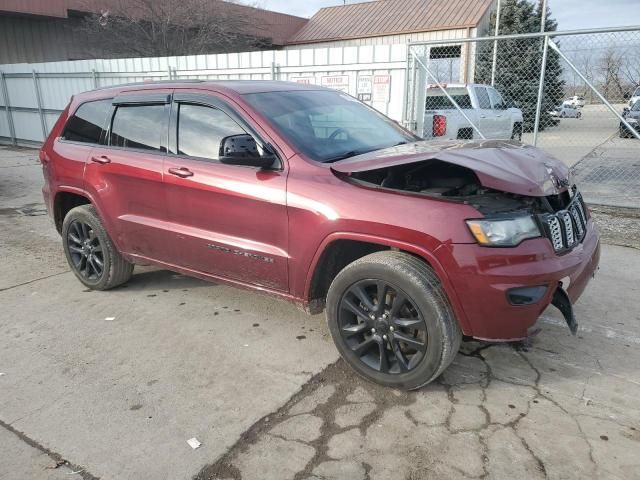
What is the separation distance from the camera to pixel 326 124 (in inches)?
145

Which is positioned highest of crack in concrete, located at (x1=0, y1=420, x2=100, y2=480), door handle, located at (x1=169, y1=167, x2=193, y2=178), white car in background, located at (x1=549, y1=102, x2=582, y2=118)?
door handle, located at (x1=169, y1=167, x2=193, y2=178)

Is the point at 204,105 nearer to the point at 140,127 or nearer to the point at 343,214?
the point at 140,127

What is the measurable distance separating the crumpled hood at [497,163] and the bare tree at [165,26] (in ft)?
55.1

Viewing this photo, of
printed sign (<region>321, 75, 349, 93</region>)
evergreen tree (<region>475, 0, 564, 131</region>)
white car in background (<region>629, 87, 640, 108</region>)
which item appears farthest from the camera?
evergreen tree (<region>475, 0, 564, 131</region>)

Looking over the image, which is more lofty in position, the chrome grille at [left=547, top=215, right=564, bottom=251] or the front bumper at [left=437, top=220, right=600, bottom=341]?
the chrome grille at [left=547, top=215, right=564, bottom=251]

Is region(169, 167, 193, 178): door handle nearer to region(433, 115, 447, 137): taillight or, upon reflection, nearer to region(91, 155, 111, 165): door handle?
region(91, 155, 111, 165): door handle

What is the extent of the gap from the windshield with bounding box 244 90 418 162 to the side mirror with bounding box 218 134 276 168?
23cm

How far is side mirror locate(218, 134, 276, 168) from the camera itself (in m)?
3.14

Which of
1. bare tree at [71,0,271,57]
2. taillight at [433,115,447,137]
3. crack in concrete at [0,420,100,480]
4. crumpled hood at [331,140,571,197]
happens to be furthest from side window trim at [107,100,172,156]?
bare tree at [71,0,271,57]

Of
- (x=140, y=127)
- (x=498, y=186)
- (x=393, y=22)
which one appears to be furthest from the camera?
(x=393, y=22)

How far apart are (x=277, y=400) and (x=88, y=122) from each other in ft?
10.0

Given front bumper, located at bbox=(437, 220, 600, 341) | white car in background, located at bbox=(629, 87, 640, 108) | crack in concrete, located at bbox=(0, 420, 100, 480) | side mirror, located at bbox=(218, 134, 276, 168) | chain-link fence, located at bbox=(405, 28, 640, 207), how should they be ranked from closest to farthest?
crack in concrete, located at bbox=(0, 420, 100, 480) → front bumper, located at bbox=(437, 220, 600, 341) → side mirror, located at bbox=(218, 134, 276, 168) → chain-link fence, located at bbox=(405, 28, 640, 207) → white car in background, located at bbox=(629, 87, 640, 108)

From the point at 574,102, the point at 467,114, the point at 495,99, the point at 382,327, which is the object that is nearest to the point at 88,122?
the point at 382,327

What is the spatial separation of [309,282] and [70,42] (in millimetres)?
22699
